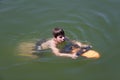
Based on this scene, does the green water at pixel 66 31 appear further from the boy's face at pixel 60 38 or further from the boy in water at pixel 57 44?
the boy's face at pixel 60 38

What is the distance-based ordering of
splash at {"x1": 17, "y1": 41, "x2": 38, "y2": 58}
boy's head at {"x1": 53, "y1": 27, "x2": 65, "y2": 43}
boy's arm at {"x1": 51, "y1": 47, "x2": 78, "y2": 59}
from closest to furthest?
boy's head at {"x1": 53, "y1": 27, "x2": 65, "y2": 43} → boy's arm at {"x1": 51, "y1": 47, "x2": 78, "y2": 59} → splash at {"x1": 17, "y1": 41, "x2": 38, "y2": 58}

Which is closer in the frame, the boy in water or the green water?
the boy in water

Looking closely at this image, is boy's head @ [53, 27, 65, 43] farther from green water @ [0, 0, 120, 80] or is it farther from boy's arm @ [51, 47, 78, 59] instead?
green water @ [0, 0, 120, 80]

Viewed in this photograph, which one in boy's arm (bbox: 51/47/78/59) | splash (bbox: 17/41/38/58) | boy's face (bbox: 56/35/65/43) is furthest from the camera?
splash (bbox: 17/41/38/58)

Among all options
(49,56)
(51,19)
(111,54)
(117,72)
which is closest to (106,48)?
(111,54)

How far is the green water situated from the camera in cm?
834

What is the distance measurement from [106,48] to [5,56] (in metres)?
2.85

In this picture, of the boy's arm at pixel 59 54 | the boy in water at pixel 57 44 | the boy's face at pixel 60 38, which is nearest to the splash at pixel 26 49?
the boy in water at pixel 57 44

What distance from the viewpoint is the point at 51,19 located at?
412 inches

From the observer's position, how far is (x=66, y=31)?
9883 mm

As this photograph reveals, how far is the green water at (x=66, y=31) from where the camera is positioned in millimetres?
8336

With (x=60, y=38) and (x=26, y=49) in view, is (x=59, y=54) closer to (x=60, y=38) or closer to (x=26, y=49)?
(x=60, y=38)

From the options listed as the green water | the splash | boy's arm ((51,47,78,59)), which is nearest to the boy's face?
boy's arm ((51,47,78,59))

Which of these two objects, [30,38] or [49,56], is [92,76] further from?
[30,38]
